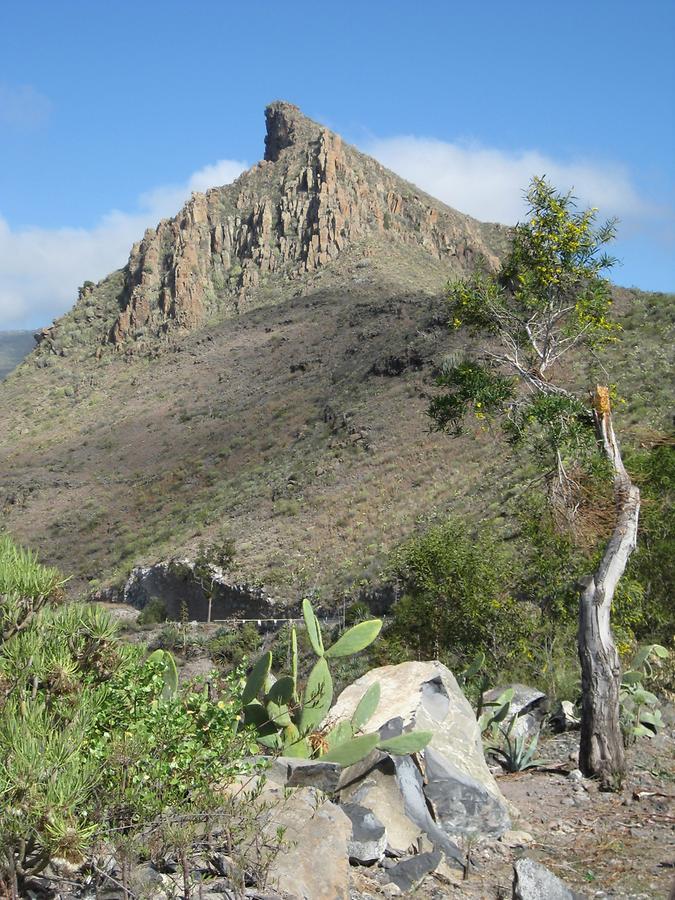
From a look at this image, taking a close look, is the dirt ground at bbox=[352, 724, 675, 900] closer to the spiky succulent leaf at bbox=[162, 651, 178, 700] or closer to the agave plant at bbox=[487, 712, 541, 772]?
the agave plant at bbox=[487, 712, 541, 772]

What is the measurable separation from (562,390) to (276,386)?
47146 millimetres

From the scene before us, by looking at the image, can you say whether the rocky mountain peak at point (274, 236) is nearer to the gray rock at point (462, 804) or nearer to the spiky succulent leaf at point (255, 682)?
the spiky succulent leaf at point (255, 682)

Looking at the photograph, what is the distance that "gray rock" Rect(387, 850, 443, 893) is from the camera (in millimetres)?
5062

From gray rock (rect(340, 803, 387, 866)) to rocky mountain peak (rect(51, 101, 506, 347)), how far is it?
73017 mm

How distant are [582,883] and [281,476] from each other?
35.8 meters

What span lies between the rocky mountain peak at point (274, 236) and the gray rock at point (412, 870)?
240ft

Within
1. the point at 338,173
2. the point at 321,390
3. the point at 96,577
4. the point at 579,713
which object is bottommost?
the point at 96,577

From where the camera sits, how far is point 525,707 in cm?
Result: 910

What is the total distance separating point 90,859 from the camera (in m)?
3.95

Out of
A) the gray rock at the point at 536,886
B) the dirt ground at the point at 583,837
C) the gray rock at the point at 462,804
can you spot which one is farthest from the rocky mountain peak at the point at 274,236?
the gray rock at the point at 536,886

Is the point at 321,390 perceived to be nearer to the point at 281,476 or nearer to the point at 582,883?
the point at 281,476

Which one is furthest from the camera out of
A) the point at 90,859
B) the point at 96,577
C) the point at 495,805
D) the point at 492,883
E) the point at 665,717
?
the point at 96,577

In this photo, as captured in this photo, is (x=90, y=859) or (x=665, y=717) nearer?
(x=90, y=859)

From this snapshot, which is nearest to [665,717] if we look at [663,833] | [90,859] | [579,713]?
[579,713]
